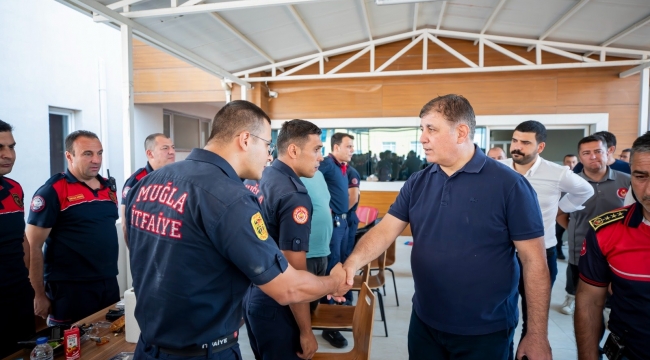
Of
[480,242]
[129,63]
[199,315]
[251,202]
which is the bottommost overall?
[199,315]

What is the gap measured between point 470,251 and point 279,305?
96cm

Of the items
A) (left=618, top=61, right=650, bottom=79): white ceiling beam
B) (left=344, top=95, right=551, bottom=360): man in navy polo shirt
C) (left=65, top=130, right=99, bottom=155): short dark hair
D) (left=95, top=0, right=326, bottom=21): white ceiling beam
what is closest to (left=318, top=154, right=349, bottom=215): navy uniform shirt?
(left=95, top=0, right=326, bottom=21): white ceiling beam

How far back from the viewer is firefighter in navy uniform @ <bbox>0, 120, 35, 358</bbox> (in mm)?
2117

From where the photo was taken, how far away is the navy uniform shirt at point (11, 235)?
212cm

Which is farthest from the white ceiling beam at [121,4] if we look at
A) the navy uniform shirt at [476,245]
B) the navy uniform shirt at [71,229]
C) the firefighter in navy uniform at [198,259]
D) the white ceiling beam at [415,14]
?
the white ceiling beam at [415,14]

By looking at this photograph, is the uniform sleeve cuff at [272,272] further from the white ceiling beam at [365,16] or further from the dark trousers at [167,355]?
the white ceiling beam at [365,16]

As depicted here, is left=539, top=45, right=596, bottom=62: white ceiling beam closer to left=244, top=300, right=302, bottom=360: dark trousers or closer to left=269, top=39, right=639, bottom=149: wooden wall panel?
left=269, top=39, right=639, bottom=149: wooden wall panel

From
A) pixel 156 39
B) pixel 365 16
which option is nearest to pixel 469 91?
pixel 365 16

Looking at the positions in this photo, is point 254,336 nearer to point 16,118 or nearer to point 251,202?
point 251,202

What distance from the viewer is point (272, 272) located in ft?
3.96

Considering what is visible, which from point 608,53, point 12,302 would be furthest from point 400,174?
point 12,302

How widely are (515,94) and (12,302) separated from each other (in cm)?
753

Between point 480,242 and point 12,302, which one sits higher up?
point 480,242

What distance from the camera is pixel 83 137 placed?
8.69 ft
